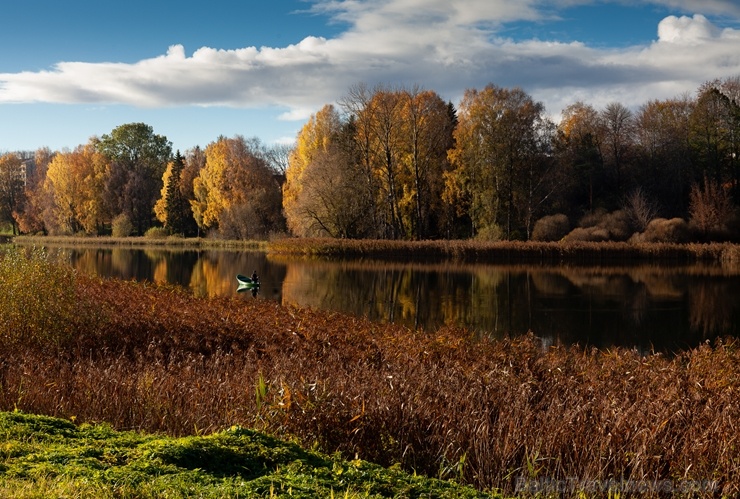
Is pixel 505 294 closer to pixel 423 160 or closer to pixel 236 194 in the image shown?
pixel 423 160

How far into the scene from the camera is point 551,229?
171 ft

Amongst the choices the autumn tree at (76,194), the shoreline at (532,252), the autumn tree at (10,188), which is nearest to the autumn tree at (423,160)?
the shoreline at (532,252)

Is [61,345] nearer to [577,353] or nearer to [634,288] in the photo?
[577,353]

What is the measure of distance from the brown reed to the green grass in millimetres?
1287

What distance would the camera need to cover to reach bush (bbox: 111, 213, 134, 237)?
7300 centimetres

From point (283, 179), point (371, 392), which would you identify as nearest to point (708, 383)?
point (371, 392)

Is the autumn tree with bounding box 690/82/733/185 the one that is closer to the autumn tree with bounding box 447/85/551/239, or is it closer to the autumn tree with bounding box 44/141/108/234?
the autumn tree with bounding box 447/85/551/239

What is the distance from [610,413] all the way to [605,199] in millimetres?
54548

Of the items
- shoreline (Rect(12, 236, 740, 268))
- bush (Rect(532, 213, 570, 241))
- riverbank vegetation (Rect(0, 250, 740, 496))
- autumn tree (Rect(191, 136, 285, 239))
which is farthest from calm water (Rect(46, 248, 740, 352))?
autumn tree (Rect(191, 136, 285, 239))

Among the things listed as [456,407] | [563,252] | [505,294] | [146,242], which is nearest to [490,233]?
[563,252]

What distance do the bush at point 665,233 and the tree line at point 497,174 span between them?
0.33 ft

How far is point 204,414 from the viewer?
7.39 meters

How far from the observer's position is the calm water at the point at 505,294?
68.2 ft

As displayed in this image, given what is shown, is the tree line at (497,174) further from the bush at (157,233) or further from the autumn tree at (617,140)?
the bush at (157,233)
